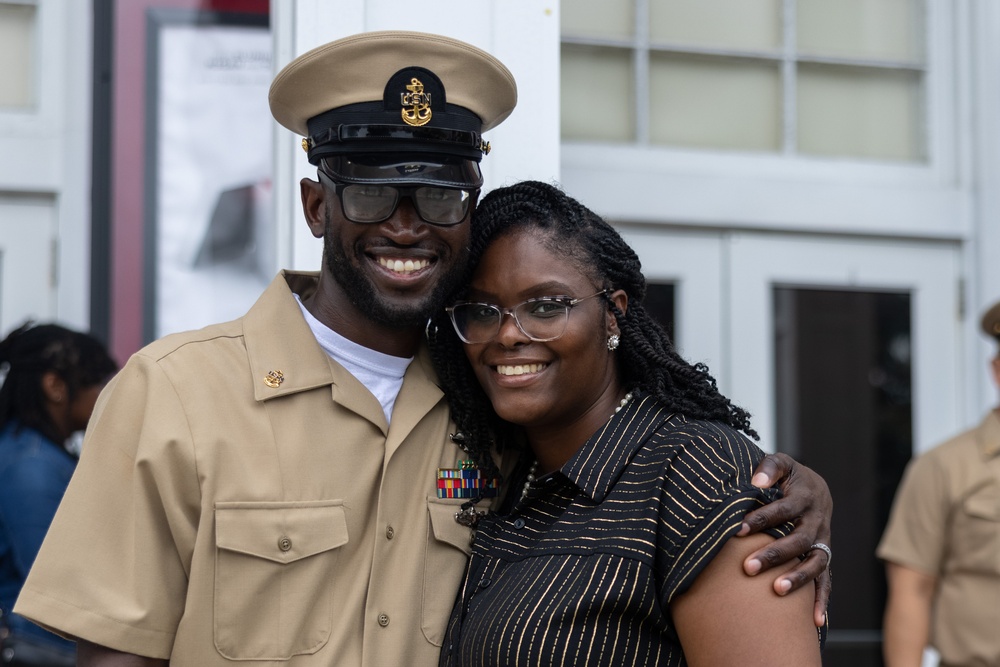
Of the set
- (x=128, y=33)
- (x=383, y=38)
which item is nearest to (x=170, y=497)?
(x=383, y=38)

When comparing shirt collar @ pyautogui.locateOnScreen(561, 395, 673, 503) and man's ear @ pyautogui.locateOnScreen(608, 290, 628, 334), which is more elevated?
man's ear @ pyautogui.locateOnScreen(608, 290, 628, 334)

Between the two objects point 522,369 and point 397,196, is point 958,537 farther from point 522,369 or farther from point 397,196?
point 397,196

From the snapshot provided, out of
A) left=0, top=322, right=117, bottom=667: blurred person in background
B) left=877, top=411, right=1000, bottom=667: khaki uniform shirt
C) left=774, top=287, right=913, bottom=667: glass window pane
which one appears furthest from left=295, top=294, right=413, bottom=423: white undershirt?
left=877, top=411, right=1000, bottom=667: khaki uniform shirt

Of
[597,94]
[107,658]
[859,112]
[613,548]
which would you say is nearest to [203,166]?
[597,94]

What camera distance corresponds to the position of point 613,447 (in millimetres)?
2178

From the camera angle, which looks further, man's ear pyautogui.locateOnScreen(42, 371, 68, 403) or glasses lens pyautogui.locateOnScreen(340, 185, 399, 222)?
man's ear pyautogui.locateOnScreen(42, 371, 68, 403)

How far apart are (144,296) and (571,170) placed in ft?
4.77

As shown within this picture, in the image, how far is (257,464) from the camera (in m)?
2.13

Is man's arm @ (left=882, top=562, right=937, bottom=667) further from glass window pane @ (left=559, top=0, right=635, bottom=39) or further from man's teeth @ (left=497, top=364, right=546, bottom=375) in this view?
man's teeth @ (left=497, top=364, right=546, bottom=375)

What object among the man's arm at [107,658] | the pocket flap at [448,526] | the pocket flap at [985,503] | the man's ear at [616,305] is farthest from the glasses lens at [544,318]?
the pocket flap at [985,503]

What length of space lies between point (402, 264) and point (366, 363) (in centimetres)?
24

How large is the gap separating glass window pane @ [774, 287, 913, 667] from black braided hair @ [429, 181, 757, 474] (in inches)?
76.5

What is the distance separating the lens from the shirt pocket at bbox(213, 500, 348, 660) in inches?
81.4

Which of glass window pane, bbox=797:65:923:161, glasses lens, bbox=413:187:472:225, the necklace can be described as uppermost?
glass window pane, bbox=797:65:923:161
